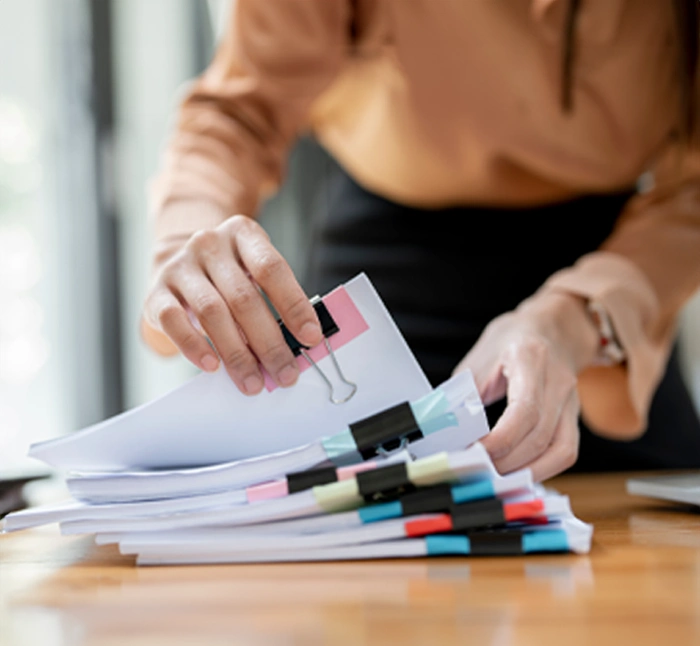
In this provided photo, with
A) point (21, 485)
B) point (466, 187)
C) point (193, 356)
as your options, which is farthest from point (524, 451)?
point (466, 187)

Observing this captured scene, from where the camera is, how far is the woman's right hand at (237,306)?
51 centimetres

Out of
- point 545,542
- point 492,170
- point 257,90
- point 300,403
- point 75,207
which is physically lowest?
point 545,542

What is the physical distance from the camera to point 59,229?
2068mm

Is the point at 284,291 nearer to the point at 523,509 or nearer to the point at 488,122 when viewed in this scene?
the point at 523,509

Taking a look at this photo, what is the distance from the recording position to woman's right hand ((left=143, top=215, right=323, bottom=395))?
19.9 inches

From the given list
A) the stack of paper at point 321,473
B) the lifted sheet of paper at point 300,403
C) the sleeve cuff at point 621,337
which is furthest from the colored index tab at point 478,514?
the sleeve cuff at point 621,337

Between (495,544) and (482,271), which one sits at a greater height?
(482,271)

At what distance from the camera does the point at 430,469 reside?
421 mm

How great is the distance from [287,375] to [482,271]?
64 centimetres

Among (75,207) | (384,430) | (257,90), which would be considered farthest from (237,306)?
(75,207)

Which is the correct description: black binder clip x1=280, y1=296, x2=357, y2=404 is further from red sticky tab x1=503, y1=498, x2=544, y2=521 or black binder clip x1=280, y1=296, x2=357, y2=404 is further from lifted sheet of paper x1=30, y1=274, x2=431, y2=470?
red sticky tab x1=503, y1=498, x2=544, y2=521

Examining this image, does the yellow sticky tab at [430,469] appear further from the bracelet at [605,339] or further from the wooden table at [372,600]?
the bracelet at [605,339]

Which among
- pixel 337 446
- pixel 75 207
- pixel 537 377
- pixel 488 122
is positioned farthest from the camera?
pixel 75 207

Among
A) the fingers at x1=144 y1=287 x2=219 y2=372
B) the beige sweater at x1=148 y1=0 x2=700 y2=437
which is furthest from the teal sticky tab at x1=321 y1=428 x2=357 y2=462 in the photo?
the beige sweater at x1=148 y1=0 x2=700 y2=437
